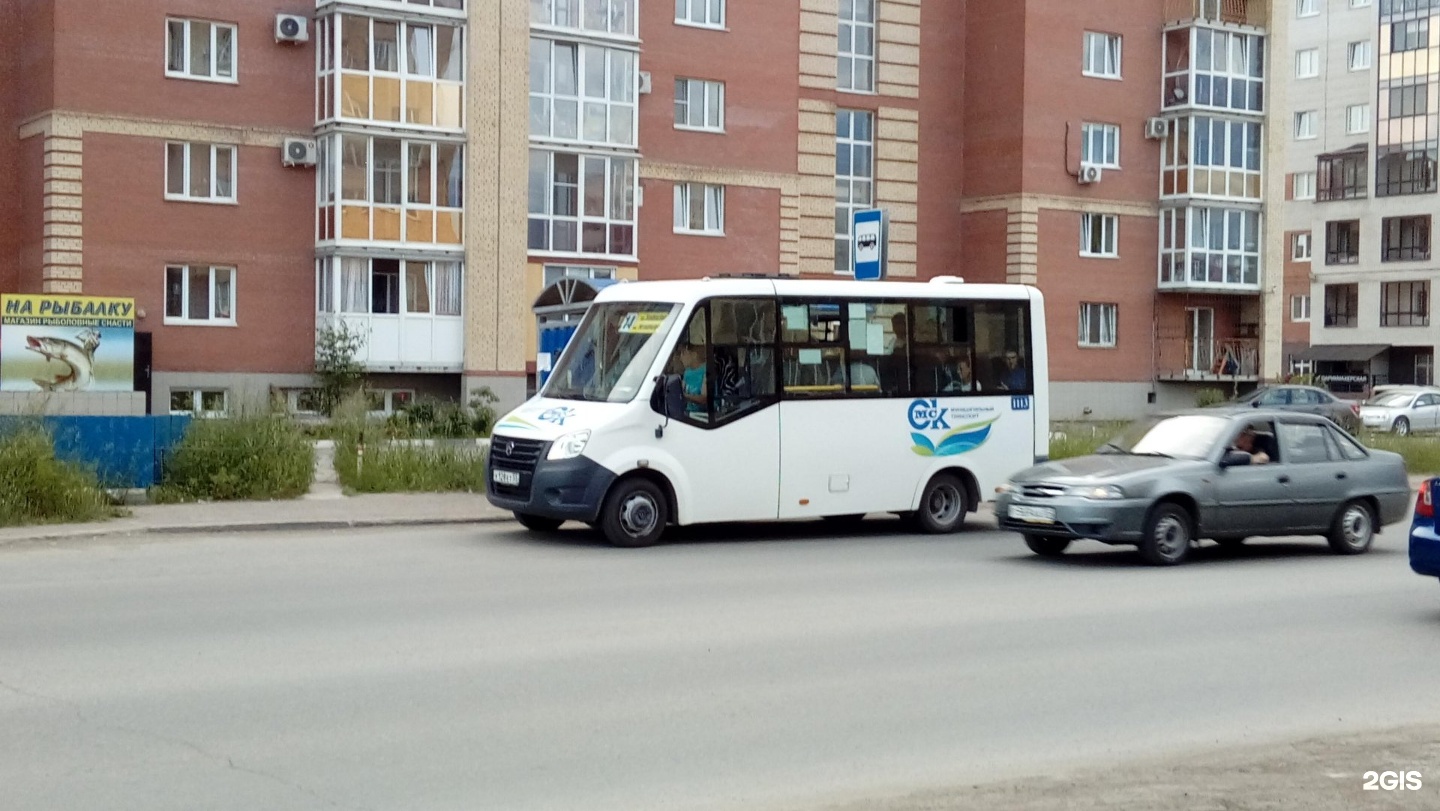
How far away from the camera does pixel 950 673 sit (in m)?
9.66

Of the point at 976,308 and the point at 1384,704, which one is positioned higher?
the point at 976,308

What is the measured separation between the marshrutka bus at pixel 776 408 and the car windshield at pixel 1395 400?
3471cm

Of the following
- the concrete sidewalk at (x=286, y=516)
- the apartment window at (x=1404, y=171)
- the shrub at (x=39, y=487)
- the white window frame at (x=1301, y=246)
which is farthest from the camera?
the white window frame at (x=1301, y=246)

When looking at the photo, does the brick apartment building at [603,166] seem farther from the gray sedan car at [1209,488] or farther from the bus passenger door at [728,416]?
the gray sedan car at [1209,488]

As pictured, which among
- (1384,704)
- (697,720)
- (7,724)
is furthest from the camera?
(1384,704)

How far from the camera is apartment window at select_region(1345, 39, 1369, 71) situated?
268ft

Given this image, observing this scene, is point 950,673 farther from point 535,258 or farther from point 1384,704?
point 535,258

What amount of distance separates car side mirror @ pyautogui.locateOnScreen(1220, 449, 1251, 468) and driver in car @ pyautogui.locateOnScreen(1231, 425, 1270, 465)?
11 centimetres

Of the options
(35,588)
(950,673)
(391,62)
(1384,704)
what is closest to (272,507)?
(35,588)

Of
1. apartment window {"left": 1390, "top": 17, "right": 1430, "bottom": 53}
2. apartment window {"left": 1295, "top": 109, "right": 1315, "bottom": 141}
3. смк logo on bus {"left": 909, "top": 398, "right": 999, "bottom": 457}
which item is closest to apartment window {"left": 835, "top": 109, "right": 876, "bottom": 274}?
смк logo on bus {"left": 909, "top": 398, "right": 999, "bottom": 457}

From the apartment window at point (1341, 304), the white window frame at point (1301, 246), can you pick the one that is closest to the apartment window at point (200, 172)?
the apartment window at point (1341, 304)

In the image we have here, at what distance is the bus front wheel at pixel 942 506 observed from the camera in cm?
1825

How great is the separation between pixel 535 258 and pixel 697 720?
33.3 meters

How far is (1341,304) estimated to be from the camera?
80.2 metres
